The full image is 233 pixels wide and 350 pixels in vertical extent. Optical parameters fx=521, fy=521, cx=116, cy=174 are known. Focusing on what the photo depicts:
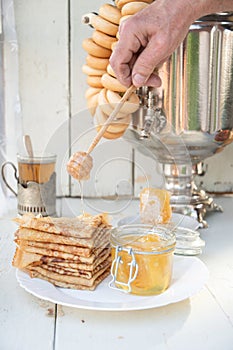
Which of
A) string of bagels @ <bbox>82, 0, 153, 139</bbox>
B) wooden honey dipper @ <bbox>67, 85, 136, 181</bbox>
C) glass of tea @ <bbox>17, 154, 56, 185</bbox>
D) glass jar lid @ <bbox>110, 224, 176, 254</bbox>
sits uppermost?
string of bagels @ <bbox>82, 0, 153, 139</bbox>

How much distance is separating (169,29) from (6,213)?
1.76 feet

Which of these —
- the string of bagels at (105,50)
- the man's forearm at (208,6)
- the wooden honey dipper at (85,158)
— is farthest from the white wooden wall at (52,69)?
the man's forearm at (208,6)

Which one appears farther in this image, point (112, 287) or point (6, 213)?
point (6, 213)

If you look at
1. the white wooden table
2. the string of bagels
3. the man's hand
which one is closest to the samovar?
the string of bagels

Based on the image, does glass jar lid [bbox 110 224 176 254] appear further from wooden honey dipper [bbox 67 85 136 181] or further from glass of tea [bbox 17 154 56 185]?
glass of tea [bbox 17 154 56 185]

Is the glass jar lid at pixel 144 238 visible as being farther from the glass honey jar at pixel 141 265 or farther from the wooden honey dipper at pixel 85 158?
the wooden honey dipper at pixel 85 158

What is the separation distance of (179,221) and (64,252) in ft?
0.83

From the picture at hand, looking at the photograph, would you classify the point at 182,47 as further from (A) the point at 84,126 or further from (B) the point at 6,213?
(B) the point at 6,213

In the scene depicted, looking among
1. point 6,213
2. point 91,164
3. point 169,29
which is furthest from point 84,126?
point 6,213

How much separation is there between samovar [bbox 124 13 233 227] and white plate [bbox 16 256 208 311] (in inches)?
9.5

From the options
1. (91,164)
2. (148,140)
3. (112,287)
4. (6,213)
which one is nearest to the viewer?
(112,287)

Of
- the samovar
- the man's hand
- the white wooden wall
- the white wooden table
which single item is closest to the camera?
the white wooden table

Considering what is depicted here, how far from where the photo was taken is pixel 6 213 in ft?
3.42

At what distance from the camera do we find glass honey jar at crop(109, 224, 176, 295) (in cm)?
62
